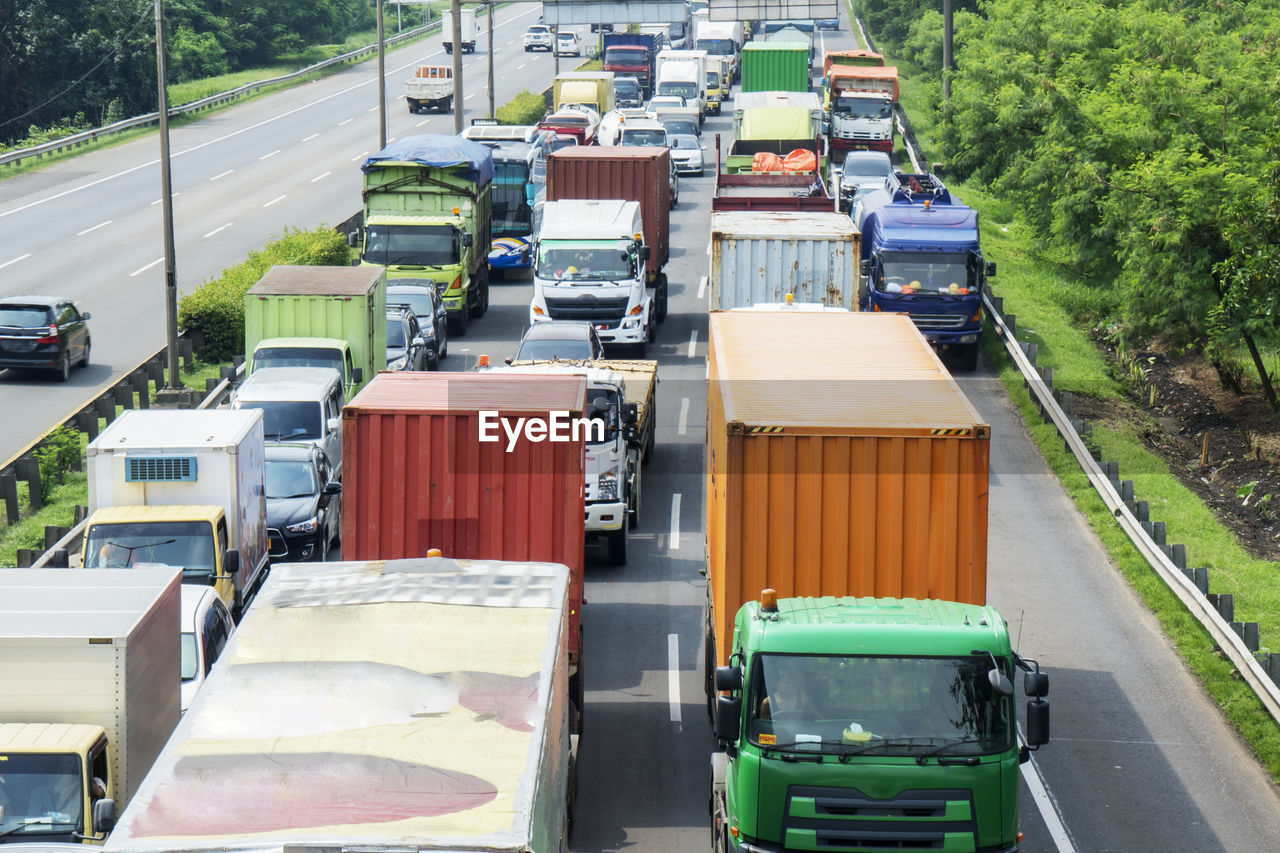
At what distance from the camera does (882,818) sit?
1079cm

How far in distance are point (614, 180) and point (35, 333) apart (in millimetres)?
12429

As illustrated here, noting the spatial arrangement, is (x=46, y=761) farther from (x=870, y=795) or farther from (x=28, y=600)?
(x=870, y=795)

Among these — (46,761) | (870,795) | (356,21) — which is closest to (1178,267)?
(870,795)

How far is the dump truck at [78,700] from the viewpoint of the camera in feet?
36.9

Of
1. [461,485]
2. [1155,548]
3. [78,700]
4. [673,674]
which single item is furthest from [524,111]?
[78,700]

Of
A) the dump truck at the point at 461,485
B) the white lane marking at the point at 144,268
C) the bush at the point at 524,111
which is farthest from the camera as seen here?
the bush at the point at 524,111

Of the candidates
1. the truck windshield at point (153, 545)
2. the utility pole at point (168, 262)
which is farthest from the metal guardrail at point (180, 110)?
the truck windshield at point (153, 545)

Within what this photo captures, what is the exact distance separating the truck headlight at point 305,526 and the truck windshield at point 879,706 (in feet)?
36.1

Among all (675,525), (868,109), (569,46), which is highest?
(569,46)

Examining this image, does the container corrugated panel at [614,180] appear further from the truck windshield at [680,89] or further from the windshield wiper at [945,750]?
the truck windshield at [680,89]

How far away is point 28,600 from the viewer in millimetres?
12672

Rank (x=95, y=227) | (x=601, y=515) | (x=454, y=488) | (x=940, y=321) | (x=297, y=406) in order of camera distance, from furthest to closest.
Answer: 1. (x=95, y=227)
2. (x=940, y=321)
3. (x=297, y=406)
4. (x=601, y=515)
5. (x=454, y=488)

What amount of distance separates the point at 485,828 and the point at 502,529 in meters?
7.17

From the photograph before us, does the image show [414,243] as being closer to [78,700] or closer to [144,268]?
[144,268]
